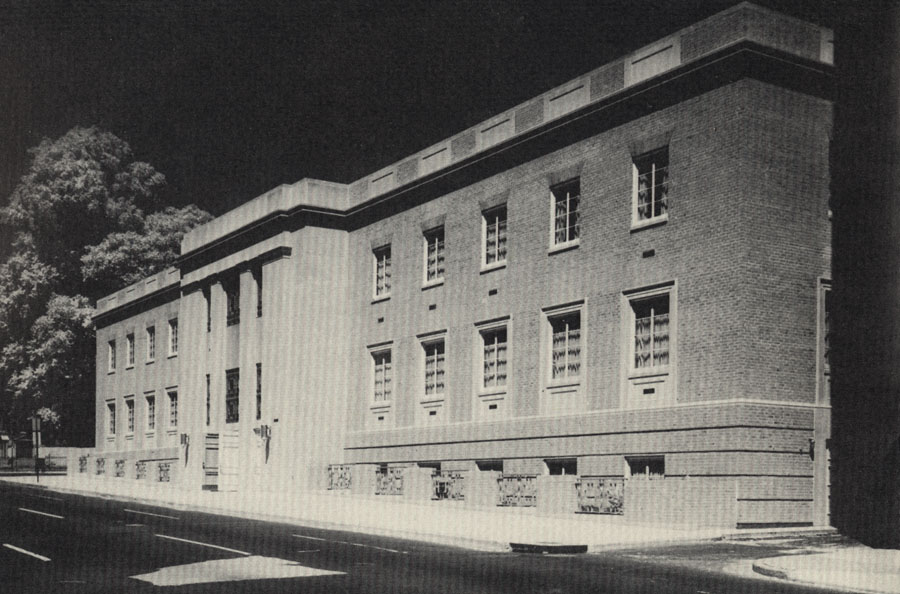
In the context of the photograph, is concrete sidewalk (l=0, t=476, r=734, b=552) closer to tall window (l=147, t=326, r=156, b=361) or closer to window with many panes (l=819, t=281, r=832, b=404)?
window with many panes (l=819, t=281, r=832, b=404)

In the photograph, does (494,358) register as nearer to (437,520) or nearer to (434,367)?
(434,367)

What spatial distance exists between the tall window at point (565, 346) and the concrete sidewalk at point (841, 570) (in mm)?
10641

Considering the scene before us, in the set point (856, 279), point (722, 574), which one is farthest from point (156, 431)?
point (722, 574)

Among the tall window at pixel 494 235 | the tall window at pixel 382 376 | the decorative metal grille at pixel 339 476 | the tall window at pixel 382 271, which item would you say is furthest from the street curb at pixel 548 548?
the tall window at pixel 382 271

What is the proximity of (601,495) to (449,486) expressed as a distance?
589cm

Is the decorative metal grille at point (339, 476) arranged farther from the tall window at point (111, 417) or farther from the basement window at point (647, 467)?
the tall window at point (111, 417)

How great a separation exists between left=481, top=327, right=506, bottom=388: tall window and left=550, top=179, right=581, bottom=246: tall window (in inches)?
134

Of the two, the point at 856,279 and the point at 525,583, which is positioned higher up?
the point at 856,279

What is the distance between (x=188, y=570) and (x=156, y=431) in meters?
38.2

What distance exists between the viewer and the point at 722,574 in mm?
14625

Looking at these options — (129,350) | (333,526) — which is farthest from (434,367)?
(129,350)

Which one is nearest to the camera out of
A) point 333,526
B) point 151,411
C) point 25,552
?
point 25,552

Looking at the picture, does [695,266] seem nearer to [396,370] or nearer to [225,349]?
[396,370]

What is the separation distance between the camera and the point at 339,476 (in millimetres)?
34031
